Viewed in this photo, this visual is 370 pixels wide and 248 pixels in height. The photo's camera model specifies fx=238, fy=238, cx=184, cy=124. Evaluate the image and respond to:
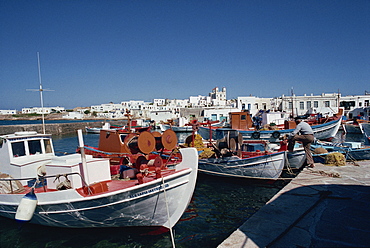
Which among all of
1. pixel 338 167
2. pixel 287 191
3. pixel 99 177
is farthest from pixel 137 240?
pixel 338 167

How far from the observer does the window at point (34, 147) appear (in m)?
9.81

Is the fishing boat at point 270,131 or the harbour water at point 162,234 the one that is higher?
the fishing boat at point 270,131

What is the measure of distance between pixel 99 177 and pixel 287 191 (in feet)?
19.7

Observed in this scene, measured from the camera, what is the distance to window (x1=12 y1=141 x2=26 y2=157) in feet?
30.9

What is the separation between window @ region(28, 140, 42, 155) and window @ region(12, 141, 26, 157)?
0.24m

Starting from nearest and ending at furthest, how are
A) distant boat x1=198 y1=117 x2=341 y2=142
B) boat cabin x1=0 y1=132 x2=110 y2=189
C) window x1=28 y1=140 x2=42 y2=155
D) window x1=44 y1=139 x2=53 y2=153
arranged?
boat cabin x1=0 y1=132 x2=110 y2=189, window x1=28 y1=140 x2=42 y2=155, window x1=44 y1=139 x2=53 y2=153, distant boat x1=198 y1=117 x2=341 y2=142

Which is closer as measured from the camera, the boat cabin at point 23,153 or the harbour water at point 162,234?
the harbour water at point 162,234

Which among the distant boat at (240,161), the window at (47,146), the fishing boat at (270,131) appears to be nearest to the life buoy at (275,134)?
the fishing boat at (270,131)

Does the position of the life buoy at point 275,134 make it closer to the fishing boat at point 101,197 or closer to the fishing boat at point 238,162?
the fishing boat at point 238,162

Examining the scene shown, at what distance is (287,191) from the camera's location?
748cm

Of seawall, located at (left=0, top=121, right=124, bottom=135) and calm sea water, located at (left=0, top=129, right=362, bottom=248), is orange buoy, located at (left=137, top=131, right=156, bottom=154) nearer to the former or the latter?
calm sea water, located at (left=0, top=129, right=362, bottom=248)

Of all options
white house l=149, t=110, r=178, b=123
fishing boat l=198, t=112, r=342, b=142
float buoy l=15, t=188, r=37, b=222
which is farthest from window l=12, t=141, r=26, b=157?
white house l=149, t=110, r=178, b=123

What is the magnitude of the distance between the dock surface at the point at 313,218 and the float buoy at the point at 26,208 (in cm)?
557

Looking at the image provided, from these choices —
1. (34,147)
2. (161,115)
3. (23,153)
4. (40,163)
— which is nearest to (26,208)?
(40,163)
